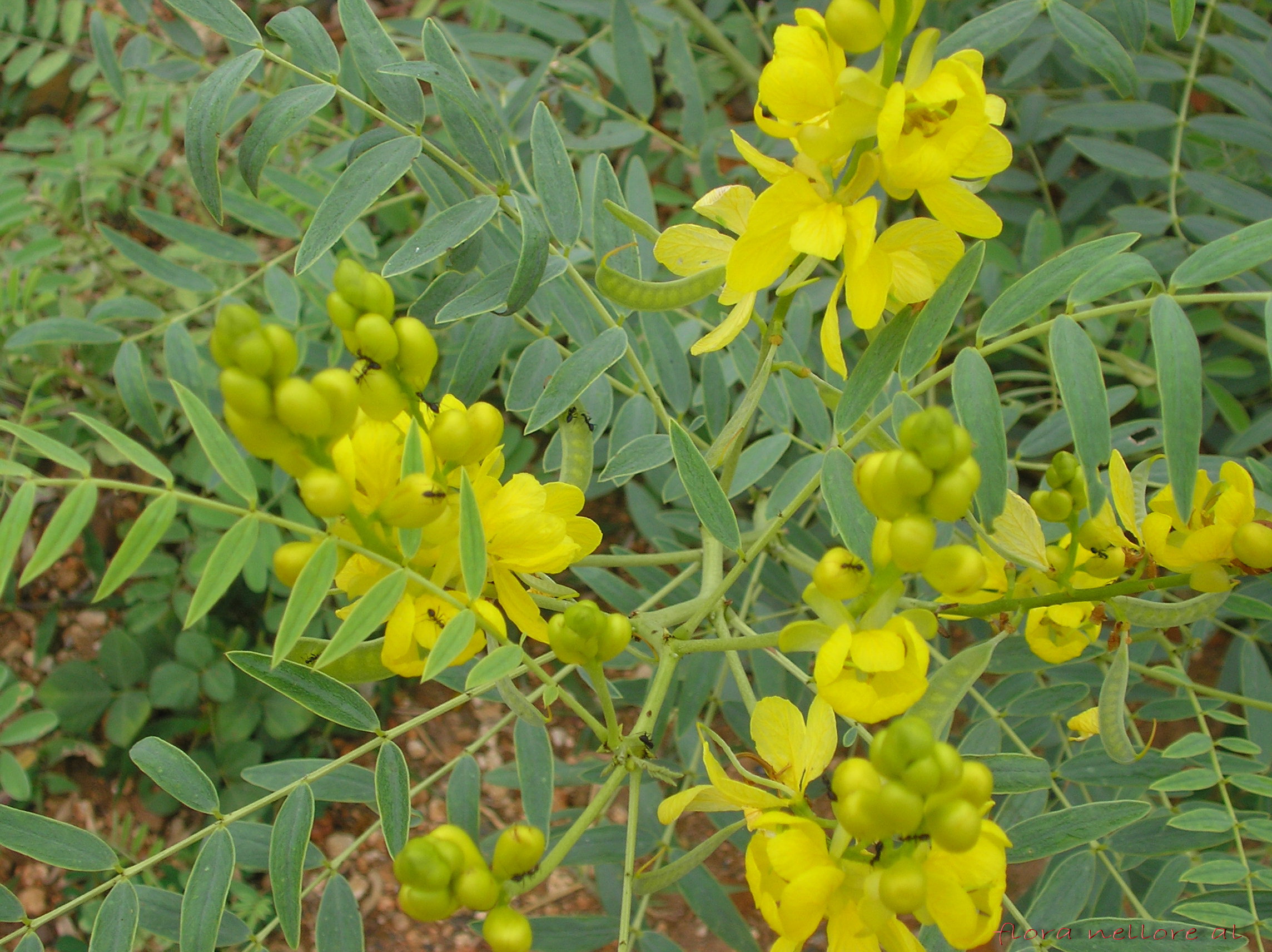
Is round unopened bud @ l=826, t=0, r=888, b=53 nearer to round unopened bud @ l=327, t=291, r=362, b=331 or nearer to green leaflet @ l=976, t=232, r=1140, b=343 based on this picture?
green leaflet @ l=976, t=232, r=1140, b=343

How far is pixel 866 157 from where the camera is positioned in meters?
0.83

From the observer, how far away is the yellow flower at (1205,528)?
2.93 feet

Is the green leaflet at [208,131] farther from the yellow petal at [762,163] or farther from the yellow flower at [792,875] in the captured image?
the yellow flower at [792,875]

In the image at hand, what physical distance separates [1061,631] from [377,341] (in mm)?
776

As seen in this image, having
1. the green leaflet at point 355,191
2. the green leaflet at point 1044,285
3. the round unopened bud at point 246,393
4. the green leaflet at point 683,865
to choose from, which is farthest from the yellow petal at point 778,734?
the green leaflet at point 355,191

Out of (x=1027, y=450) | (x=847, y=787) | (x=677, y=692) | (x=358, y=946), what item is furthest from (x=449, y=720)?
(x=847, y=787)

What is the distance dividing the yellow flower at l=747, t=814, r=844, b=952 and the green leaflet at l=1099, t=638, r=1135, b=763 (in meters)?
0.33

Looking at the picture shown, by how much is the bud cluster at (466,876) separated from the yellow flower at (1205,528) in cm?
65

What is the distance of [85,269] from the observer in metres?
2.14

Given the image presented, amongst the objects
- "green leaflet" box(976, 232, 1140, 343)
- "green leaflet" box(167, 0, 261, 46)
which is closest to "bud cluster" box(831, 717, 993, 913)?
"green leaflet" box(976, 232, 1140, 343)

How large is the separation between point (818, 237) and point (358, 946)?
3.05ft

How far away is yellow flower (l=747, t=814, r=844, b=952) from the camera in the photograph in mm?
755

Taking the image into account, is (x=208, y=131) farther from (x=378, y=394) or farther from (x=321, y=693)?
(x=321, y=693)

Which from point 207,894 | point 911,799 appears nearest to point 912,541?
point 911,799
